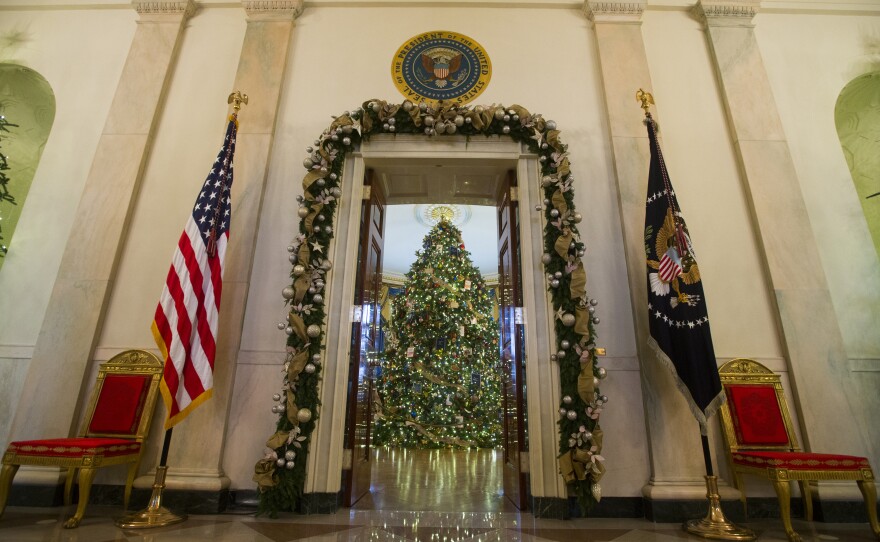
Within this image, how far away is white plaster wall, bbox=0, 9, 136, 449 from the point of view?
4.27 metres

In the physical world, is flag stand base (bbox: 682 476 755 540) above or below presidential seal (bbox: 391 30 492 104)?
below

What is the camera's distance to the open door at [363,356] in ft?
12.9

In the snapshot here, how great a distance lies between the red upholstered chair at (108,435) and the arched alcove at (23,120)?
304 centimetres

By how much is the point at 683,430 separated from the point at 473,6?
5287mm

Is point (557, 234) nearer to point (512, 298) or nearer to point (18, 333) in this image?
point (512, 298)

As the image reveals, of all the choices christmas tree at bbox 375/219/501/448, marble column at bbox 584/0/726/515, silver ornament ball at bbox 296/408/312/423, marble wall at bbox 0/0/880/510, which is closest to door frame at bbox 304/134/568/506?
silver ornament ball at bbox 296/408/312/423

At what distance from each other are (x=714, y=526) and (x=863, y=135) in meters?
5.27

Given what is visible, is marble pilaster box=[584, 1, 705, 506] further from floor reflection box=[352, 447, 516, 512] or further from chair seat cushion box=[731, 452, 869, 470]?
floor reflection box=[352, 447, 516, 512]

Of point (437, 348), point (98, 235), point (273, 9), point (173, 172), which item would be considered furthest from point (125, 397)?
point (437, 348)

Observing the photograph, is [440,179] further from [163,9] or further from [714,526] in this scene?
[163,9]

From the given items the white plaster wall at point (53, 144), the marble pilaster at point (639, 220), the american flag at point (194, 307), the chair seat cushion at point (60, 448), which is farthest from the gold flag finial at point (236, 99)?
the marble pilaster at point (639, 220)

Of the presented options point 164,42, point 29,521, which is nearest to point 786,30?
point 164,42

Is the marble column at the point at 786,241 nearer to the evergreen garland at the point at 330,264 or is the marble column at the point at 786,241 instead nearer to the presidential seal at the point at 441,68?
the evergreen garland at the point at 330,264

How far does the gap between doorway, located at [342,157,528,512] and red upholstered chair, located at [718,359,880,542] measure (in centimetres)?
176
